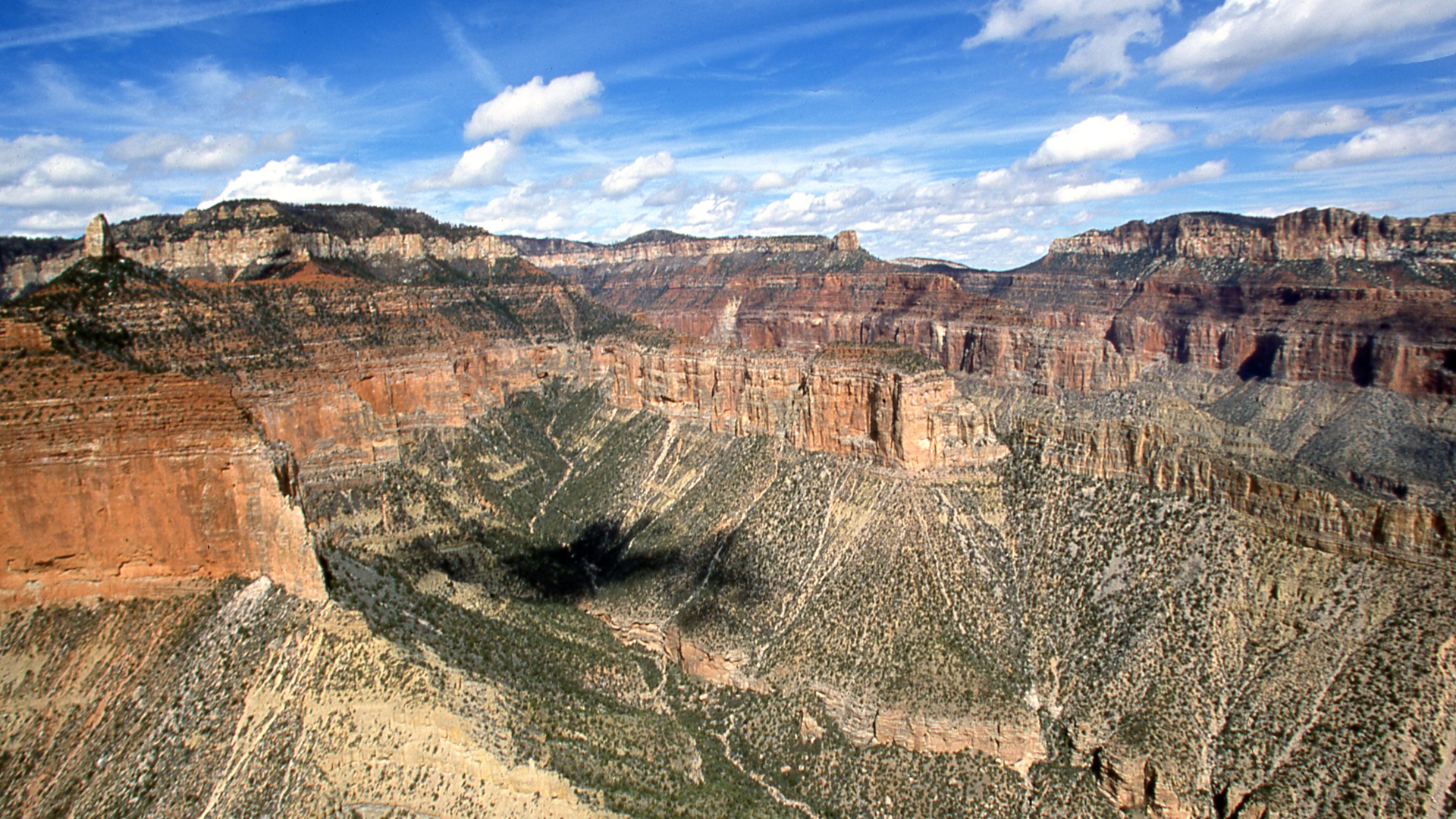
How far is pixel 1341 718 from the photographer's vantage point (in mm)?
37344

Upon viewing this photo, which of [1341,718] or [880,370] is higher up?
[880,370]

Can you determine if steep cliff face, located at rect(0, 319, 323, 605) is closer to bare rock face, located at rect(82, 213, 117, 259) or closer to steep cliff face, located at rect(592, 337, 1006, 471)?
bare rock face, located at rect(82, 213, 117, 259)

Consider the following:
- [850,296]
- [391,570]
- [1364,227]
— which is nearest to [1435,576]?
[391,570]

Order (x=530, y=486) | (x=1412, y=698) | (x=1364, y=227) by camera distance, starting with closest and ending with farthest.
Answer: (x=1412, y=698)
(x=530, y=486)
(x=1364, y=227)

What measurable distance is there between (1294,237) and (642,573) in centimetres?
12191

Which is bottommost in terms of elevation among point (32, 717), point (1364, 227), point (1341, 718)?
point (1341, 718)

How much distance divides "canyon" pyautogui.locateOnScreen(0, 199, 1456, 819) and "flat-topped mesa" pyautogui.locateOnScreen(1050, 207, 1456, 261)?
27.0 metres

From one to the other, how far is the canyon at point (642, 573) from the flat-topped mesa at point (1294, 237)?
27.0 meters

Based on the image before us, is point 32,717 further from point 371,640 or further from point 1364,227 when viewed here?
point 1364,227

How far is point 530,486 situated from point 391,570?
1371 inches

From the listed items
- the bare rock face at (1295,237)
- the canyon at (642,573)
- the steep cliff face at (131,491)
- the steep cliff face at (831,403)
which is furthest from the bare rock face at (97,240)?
the bare rock face at (1295,237)

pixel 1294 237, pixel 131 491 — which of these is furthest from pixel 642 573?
pixel 1294 237

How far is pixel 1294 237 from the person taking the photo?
134000mm

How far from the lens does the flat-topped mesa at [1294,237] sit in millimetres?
120500
